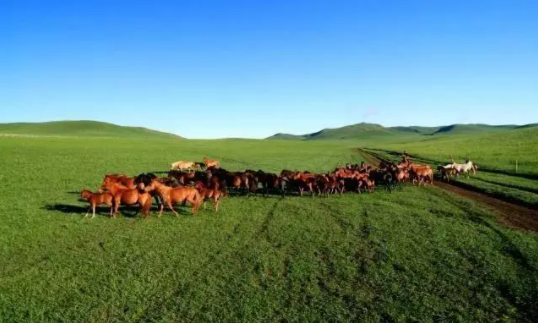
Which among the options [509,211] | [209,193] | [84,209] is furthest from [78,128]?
[509,211]

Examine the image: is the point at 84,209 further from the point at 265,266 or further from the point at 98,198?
the point at 265,266

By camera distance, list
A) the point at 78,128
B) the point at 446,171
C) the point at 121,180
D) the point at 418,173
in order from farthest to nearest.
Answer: the point at 78,128
the point at 446,171
the point at 418,173
the point at 121,180

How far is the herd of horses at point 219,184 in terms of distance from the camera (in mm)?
16875

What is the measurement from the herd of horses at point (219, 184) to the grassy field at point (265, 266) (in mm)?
822

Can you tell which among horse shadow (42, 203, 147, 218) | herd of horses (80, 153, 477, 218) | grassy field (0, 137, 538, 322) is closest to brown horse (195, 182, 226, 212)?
herd of horses (80, 153, 477, 218)

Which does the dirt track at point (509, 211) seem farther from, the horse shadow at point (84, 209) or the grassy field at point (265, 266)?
the horse shadow at point (84, 209)

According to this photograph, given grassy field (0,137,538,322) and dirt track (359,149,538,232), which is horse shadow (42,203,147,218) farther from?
dirt track (359,149,538,232)

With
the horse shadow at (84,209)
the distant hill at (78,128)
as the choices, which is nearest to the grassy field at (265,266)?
Answer: the horse shadow at (84,209)

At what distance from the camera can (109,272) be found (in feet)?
36.3

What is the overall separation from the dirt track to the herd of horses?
14.5ft

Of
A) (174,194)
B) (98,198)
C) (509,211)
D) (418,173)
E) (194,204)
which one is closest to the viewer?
(98,198)

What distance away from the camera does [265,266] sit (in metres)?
11.8

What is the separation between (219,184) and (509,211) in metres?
14.1

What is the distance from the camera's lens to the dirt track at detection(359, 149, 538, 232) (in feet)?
57.3
